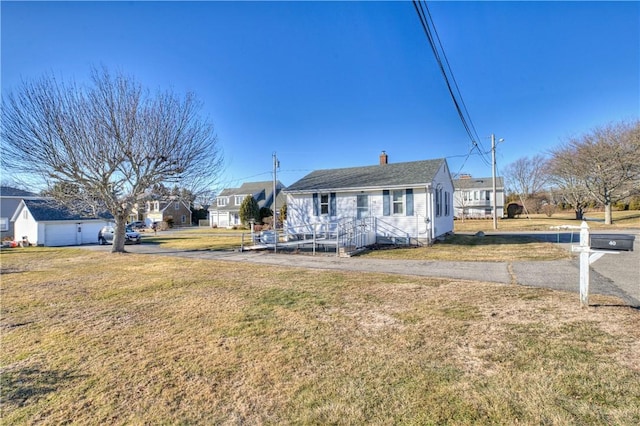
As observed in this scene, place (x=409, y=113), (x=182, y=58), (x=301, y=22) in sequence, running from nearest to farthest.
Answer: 1. (x=301, y=22)
2. (x=182, y=58)
3. (x=409, y=113)


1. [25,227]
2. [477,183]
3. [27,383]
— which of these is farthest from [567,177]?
[25,227]

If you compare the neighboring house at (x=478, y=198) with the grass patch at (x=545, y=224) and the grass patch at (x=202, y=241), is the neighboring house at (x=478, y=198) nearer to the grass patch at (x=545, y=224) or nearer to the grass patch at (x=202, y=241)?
the grass patch at (x=545, y=224)

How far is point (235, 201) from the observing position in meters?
43.9

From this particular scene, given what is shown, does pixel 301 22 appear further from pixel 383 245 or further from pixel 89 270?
pixel 89 270

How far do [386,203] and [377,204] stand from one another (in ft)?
1.60

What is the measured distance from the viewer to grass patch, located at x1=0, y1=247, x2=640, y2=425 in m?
2.75

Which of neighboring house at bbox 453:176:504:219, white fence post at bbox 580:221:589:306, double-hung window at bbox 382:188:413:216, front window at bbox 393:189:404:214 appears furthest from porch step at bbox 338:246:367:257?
neighboring house at bbox 453:176:504:219

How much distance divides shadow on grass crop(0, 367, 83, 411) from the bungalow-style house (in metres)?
11.0

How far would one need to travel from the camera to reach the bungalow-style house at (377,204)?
611 inches

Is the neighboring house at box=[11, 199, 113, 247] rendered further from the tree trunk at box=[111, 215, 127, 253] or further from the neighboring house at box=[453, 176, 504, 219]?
the neighboring house at box=[453, 176, 504, 219]

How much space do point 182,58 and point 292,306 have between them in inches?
490

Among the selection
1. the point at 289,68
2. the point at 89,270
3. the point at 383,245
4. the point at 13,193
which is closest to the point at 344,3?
the point at 289,68

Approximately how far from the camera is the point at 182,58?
13211mm

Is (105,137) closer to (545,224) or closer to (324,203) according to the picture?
(324,203)
